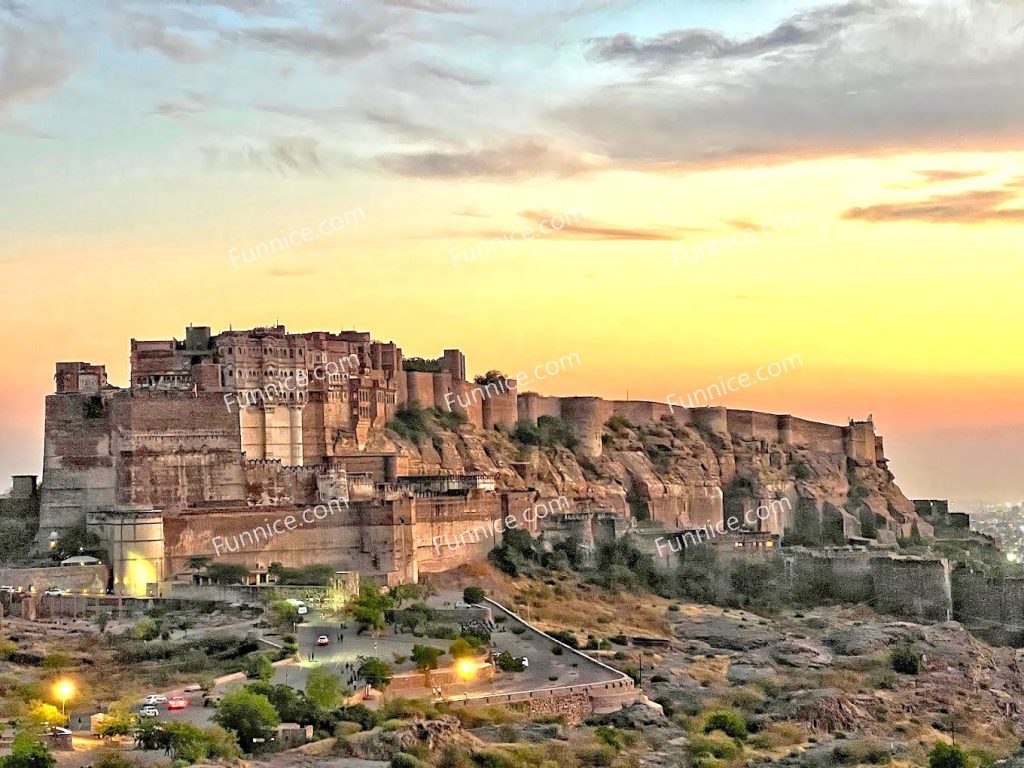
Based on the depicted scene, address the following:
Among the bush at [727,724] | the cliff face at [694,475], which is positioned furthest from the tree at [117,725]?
the cliff face at [694,475]

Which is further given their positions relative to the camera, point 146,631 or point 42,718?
point 146,631

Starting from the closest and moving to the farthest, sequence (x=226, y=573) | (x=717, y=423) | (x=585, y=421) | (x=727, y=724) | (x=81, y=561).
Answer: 1. (x=727, y=724)
2. (x=226, y=573)
3. (x=81, y=561)
4. (x=585, y=421)
5. (x=717, y=423)

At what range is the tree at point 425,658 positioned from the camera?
141 feet

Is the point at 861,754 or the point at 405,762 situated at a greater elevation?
the point at 405,762

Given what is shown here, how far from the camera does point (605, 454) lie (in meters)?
80.7

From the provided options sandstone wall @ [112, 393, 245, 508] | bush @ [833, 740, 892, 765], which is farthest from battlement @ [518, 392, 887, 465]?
bush @ [833, 740, 892, 765]

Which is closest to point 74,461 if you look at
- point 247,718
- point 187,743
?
point 247,718

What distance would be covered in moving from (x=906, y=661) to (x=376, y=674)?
18.7 meters

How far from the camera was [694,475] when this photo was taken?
3174 inches

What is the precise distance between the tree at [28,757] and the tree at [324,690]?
688 centimetres

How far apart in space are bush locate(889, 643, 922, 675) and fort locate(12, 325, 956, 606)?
12.4 m

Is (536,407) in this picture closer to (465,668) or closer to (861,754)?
(465,668)

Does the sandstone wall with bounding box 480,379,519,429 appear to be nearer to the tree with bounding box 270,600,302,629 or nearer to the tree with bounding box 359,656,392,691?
the tree with bounding box 270,600,302,629

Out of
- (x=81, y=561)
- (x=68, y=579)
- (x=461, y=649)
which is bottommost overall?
(x=461, y=649)
